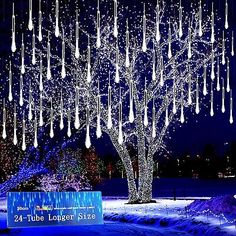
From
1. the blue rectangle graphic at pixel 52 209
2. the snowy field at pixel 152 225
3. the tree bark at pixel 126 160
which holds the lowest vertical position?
the snowy field at pixel 152 225

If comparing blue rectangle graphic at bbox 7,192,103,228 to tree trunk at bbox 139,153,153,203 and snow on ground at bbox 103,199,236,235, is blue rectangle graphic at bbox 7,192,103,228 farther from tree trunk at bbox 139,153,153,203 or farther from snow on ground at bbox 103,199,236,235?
tree trunk at bbox 139,153,153,203

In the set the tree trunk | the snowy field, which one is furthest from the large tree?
the snowy field

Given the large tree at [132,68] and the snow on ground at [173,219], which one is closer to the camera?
the snow on ground at [173,219]

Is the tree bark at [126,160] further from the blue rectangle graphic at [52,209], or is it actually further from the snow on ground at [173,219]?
the blue rectangle graphic at [52,209]

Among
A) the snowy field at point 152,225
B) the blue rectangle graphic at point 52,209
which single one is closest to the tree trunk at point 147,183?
the snowy field at point 152,225

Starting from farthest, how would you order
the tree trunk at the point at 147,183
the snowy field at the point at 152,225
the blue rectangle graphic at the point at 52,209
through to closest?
the tree trunk at the point at 147,183 < the snowy field at the point at 152,225 < the blue rectangle graphic at the point at 52,209

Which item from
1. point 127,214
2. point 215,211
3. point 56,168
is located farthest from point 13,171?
point 215,211

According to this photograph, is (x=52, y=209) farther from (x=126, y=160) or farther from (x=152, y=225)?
(x=126, y=160)

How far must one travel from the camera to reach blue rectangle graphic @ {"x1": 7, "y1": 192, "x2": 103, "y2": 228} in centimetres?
1723

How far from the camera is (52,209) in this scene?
1766 cm

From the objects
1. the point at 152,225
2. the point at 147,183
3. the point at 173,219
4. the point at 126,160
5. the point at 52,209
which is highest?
the point at 126,160

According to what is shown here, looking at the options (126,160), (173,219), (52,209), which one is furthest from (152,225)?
(126,160)

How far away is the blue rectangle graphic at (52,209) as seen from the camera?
1723 cm

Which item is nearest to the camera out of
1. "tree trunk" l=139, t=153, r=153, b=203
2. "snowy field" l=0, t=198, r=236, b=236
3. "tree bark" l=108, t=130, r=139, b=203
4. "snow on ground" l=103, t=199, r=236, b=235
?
"snow on ground" l=103, t=199, r=236, b=235
